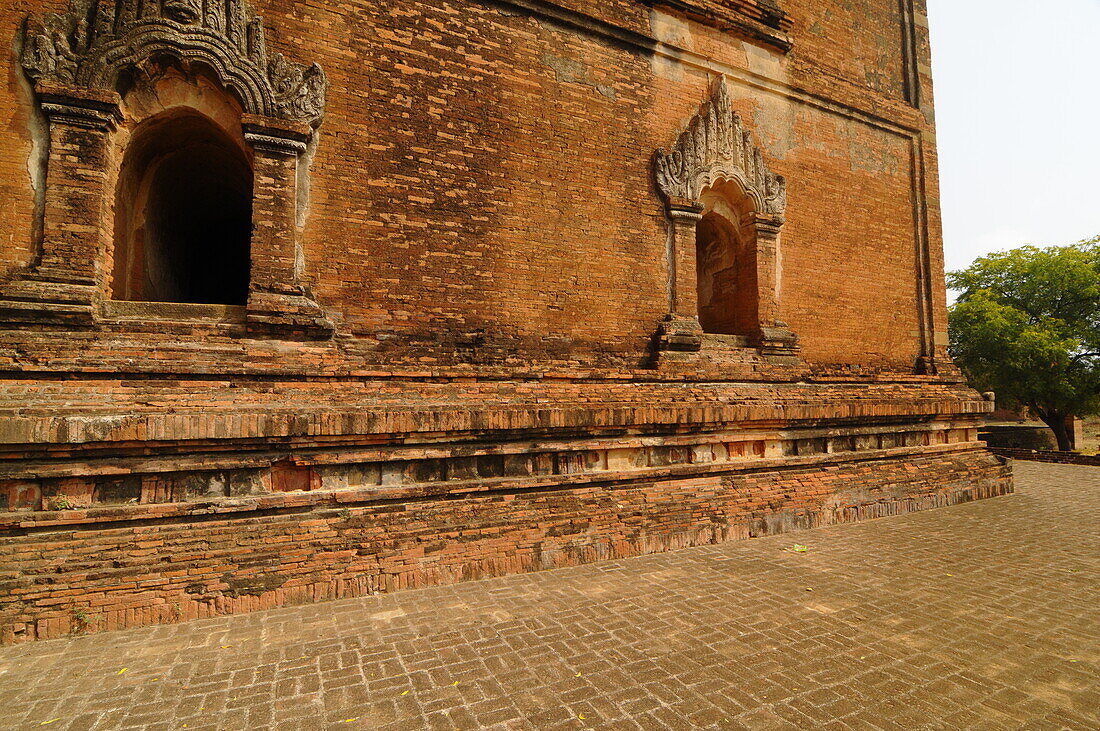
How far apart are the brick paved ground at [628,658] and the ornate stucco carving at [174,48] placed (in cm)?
470

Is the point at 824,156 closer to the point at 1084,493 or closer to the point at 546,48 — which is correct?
the point at 546,48

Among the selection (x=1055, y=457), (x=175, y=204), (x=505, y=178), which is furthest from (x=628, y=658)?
(x=1055, y=457)

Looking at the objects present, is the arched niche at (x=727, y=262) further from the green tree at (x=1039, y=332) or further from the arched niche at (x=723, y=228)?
the green tree at (x=1039, y=332)

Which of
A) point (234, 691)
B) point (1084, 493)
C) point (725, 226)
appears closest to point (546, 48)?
point (725, 226)

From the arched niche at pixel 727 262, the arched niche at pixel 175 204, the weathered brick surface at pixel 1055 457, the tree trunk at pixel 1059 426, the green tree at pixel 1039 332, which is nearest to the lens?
the arched niche at pixel 175 204

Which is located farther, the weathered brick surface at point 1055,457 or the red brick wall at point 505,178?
the weathered brick surface at point 1055,457

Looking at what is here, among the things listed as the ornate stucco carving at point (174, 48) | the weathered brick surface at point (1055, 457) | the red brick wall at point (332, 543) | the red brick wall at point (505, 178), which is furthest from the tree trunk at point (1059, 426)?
the ornate stucco carving at point (174, 48)

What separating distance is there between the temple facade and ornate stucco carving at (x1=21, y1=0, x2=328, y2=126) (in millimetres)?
28

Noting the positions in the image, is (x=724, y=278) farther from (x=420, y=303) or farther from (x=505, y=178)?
(x=420, y=303)

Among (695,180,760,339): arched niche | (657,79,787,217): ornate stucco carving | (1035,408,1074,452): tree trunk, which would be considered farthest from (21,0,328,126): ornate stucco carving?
(1035,408,1074,452): tree trunk

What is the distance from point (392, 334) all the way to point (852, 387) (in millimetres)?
6876

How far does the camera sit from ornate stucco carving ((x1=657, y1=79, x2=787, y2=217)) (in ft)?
24.5

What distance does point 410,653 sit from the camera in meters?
3.75

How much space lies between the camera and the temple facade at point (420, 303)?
14.9 ft
